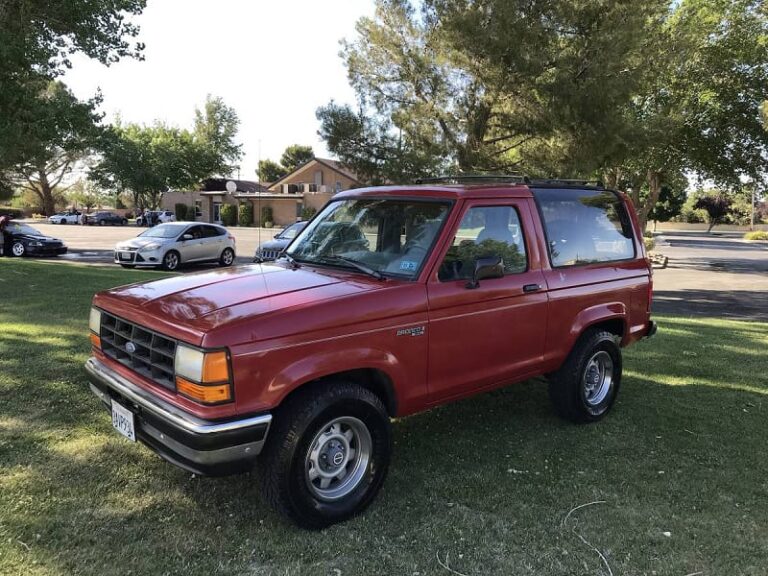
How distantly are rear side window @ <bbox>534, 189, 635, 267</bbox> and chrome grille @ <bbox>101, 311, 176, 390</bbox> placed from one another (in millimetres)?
2919

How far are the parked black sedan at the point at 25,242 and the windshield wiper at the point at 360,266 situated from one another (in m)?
20.1

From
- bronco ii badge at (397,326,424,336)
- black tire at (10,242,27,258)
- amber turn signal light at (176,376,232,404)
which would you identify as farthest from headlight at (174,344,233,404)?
black tire at (10,242,27,258)

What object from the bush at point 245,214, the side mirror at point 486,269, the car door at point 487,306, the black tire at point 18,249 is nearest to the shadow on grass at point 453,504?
the car door at point 487,306

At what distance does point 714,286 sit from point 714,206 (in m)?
61.2

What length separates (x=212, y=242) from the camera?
728 inches

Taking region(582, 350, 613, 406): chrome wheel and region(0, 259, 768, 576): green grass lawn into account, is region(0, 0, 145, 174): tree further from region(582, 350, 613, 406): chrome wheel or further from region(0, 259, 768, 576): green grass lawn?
region(582, 350, 613, 406): chrome wheel

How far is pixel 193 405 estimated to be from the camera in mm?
2885

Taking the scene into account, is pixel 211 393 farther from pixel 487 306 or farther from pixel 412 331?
pixel 487 306

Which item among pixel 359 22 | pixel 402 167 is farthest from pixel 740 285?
pixel 359 22

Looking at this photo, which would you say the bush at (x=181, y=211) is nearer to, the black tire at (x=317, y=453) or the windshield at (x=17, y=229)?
the windshield at (x=17, y=229)

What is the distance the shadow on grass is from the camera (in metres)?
2.95

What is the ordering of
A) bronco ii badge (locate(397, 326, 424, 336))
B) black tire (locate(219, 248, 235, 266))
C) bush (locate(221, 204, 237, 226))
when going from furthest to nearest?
1. bush (locate(221, 204, 237, 226))
2. black tire (locate(219, 248, 235, 266))
3. bronco ii badge (locate(397, 326, 424, 336))

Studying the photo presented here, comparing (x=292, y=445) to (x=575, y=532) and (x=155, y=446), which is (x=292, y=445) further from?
(x=575, y=532)

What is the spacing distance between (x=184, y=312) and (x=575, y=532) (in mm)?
2537
